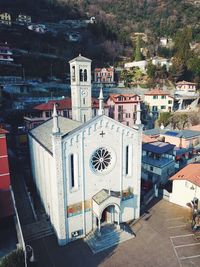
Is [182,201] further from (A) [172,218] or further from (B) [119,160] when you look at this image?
(B) [119,160]

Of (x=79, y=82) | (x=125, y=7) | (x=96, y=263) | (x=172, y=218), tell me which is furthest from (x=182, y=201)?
(x=125, y=7)

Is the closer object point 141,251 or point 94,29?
point 141,251

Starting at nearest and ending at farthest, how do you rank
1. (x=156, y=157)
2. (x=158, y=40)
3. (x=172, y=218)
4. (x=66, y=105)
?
1. (x=172, y=218)
2. (x=156, y=157)
3. (x=66, y=105)
4. (x=158, y=40)

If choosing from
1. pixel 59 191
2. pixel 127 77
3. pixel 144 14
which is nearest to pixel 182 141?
pixel 59 191

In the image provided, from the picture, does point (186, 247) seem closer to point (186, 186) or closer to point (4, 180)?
point (186, 186)

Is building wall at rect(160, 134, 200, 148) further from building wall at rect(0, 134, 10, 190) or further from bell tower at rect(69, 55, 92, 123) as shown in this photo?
building wall at rect(0, 134, 10, 190)
